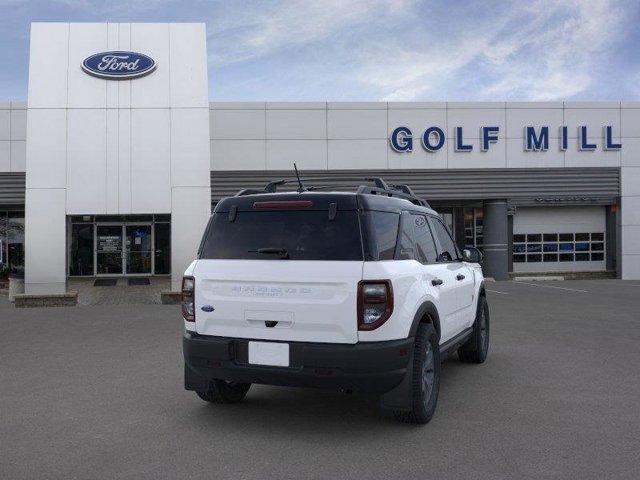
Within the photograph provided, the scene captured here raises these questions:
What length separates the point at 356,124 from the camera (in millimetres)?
23078

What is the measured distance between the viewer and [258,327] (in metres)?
4.63

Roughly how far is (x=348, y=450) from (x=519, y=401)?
2.09 metres

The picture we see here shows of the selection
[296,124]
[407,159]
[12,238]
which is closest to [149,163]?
[296,124]

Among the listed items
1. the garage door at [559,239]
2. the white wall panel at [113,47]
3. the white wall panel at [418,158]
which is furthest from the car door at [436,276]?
the garage door at [559,239]

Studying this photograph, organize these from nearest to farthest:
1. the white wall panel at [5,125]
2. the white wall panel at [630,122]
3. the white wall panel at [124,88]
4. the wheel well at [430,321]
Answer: the wheel well at [430,321], the white wall panel at [124,88], the white wall panel at [5,125], the white wall panel at [630,122]

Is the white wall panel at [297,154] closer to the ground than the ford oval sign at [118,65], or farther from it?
closer to the ground

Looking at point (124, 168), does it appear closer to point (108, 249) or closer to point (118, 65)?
point (118, 65)

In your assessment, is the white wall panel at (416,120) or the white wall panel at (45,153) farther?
the white wall panel at (416,120)

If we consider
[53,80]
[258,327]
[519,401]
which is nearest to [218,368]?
[258,327]

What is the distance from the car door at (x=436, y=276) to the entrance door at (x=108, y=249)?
68.2ft

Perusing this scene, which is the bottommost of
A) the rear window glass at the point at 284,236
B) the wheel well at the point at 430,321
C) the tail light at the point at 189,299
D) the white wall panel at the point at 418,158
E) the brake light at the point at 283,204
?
the wheel well at the point at 430,321

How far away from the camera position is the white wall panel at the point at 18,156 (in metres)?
22.0

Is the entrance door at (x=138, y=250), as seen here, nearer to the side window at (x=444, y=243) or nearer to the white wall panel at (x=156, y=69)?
the white wall panel at (x=156, y=69)

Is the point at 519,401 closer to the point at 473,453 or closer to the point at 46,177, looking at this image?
the point at 473,453
